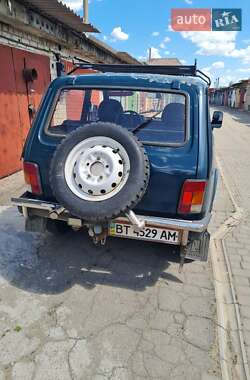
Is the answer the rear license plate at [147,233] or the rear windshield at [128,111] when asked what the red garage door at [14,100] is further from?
the rear license plate at [147,233]

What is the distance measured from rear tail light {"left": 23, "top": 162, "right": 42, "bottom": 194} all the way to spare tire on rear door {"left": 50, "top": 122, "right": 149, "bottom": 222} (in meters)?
0.41

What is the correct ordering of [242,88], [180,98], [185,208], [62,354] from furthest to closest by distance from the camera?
1. [242,88]
2. [180,98]
3. [185,208]
4. [62,354]

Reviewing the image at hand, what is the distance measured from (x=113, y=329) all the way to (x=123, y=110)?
85.9 inches

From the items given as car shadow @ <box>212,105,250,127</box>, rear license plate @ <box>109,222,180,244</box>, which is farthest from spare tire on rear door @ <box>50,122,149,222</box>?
car shadow @ <box>212,105,250,127</box>

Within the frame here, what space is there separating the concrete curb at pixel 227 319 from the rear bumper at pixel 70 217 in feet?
2.70

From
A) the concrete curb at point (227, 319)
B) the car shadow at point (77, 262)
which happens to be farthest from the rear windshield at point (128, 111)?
the concrete curb at point (227, 319)

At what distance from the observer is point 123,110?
10.7ft

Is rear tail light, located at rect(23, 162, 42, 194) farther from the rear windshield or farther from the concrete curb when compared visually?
the concrete curb

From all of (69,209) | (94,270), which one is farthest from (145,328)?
(69,209)

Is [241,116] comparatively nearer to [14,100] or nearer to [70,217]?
[14,100]

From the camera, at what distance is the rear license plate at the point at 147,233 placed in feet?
8.76

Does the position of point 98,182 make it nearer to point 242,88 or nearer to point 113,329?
point 113,329

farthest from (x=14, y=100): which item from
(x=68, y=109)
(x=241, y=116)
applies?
(x=241, y=116)

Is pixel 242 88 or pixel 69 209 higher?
pixel 242 88
